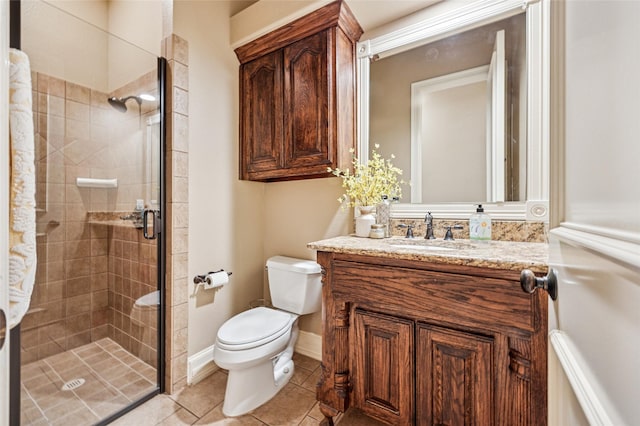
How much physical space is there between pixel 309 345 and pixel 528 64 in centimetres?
215

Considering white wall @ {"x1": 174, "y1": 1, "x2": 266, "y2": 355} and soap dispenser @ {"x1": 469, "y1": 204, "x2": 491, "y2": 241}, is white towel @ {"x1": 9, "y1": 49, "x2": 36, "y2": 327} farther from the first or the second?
soap dispenser @ {"x1": 469, "y1": 204, "x2": 491, "y2": 241}

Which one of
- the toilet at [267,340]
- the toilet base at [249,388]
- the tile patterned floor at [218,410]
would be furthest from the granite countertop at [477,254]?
the tile patterned floor at [218,410]

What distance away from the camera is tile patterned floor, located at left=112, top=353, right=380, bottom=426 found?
1354 mm

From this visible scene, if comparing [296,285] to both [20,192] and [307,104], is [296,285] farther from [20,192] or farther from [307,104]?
[20,192]

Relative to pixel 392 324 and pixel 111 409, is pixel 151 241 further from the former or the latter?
pixel 392 324

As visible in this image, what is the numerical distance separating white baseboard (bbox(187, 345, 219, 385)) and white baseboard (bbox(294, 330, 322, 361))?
1.97 feet

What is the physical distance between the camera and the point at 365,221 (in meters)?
1.56

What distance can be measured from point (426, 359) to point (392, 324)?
172 mm

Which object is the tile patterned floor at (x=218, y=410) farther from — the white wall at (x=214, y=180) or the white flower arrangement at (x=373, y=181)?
the white flower arrangement at (x=373, y=181)

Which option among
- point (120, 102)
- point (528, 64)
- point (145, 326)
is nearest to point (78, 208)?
point (120, 102)

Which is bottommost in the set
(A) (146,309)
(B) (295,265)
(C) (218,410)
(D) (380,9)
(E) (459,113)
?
(C) (218,410)

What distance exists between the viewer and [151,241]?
1604 mm

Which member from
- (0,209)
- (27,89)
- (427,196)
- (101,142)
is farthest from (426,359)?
(101,142)

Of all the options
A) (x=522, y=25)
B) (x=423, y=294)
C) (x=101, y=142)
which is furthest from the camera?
(x=101, y=142)
